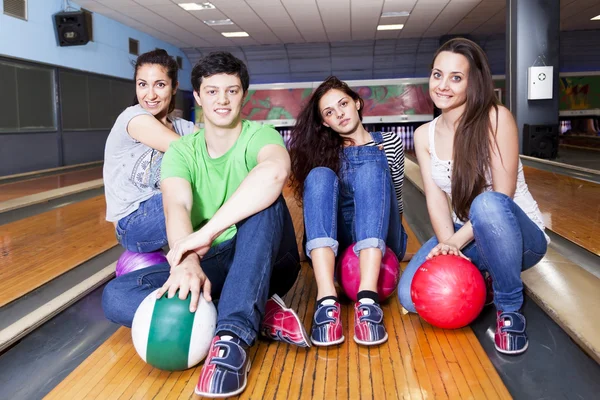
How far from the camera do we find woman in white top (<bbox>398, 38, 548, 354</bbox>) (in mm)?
1454

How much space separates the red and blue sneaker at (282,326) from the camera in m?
1.47

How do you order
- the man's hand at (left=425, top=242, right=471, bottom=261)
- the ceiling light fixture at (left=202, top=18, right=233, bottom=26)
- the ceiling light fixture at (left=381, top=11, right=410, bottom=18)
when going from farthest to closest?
1. the ceiling light fixture at (left=202, top=18, right=233, bottom=26)
2. the ceiling light fixture at (left=381, top=11, right=410, bottom=18)
3. the man's hand at (left=425, top=242, right=471, bottom=261)

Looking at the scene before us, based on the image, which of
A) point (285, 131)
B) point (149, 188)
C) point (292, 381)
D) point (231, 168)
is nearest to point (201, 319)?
point (292, 381)

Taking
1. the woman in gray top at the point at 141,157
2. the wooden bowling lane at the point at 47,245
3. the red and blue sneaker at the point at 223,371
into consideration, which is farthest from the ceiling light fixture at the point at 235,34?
the red and blue sneaker at the point at 223,371

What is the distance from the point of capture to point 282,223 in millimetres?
1502

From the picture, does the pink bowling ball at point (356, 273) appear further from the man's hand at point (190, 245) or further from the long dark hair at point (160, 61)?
the long dark hair at point (160, 61)

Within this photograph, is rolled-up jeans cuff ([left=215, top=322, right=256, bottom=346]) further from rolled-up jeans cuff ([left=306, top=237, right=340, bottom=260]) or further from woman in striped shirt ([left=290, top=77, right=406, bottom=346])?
rolled-up jeans cuff ([left=306, top=237, right=340, bottom=260])

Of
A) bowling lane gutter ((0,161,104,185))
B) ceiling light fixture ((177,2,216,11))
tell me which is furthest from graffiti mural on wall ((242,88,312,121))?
bowling lane gutter ((0,161,104,185))

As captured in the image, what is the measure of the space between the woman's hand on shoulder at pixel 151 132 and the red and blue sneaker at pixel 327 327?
0.73 metres

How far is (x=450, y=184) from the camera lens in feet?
5.53

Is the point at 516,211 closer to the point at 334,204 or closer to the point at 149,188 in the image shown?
the point at 334,204

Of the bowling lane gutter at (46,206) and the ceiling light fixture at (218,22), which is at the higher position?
the ceiling light fixture at (218,22)

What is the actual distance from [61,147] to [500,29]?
292 inches

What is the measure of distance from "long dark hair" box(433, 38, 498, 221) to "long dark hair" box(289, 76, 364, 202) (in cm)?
43
